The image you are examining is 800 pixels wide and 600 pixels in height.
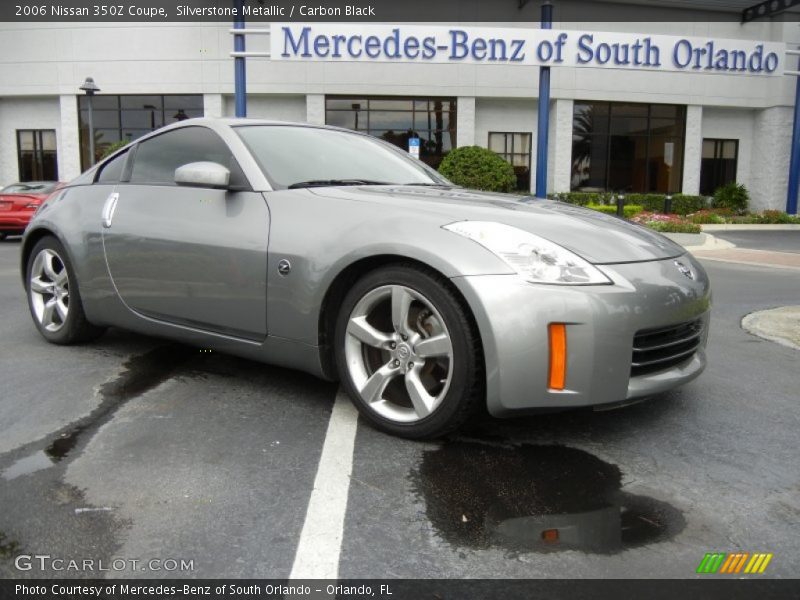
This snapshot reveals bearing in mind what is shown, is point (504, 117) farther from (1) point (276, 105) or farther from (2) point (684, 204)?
(1) point (276, 105)

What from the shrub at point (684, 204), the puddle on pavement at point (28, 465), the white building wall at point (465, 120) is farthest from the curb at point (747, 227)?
the puddle on pavement at point (28, 465)

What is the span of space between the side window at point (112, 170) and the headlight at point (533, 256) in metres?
2.43

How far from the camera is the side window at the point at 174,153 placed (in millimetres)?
3811

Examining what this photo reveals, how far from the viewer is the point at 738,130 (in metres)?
27.6

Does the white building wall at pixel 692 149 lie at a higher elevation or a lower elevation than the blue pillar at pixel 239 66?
lower

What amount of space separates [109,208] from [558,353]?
2830mm

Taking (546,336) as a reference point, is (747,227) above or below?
below

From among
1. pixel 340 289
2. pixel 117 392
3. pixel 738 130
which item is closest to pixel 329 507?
pixel 340 289

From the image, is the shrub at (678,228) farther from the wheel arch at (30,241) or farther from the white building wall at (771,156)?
the wheel arch at (30,241)

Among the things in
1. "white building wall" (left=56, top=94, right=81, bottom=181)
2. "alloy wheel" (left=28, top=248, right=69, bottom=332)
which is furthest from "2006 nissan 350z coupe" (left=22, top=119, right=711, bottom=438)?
"white building wall" (left=56, top=94, right=81, bottom=181)

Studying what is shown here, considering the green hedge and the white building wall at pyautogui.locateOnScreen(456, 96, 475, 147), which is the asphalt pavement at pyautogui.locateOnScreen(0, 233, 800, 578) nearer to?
the white building wall at pyautogui.locateOnScreen(456, 96, 475, 147)

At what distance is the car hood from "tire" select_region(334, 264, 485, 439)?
0.35 metres

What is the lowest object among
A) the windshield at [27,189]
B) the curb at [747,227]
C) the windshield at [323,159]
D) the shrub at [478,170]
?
the curb at [747,227]

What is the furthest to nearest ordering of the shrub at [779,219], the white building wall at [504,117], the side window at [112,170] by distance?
1. the white building wall at [504,117]
2. the shrub at [779,219]
3. the side window at [112,170]
